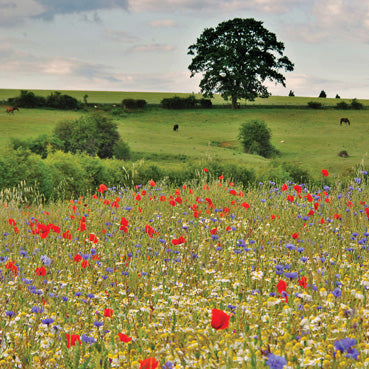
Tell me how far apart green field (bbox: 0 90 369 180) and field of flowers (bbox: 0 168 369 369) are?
21736 millimetres

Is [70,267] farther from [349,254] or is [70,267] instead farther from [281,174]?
[281,174]

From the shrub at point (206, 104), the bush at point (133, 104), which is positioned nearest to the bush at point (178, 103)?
the shrub at point (206, 104)

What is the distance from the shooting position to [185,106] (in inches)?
2554

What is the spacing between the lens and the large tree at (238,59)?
62.5 m

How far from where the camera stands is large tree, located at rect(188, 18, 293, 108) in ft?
205

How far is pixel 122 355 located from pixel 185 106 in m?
63.5

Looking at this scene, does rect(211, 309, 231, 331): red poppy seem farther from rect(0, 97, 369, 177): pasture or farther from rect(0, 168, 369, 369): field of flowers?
rect(0, 97, 369, 177): pasture

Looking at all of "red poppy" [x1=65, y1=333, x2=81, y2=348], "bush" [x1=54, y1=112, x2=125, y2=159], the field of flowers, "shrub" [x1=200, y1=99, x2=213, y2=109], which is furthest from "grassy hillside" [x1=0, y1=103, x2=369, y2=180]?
"red poppy" [x1=65, y1=333, x2=81, y2=348]

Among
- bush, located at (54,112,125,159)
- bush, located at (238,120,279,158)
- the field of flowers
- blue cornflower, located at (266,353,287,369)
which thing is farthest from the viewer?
bush, located at (238,120,279,158)

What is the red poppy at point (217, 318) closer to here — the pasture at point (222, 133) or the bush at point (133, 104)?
the pasture at point (222, 133)

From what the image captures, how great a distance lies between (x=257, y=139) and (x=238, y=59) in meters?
26.4

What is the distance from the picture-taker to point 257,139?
40.6 m

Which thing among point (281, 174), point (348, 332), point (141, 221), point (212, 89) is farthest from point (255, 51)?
point (348, 332)

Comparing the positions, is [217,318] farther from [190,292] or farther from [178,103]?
[178,103]
